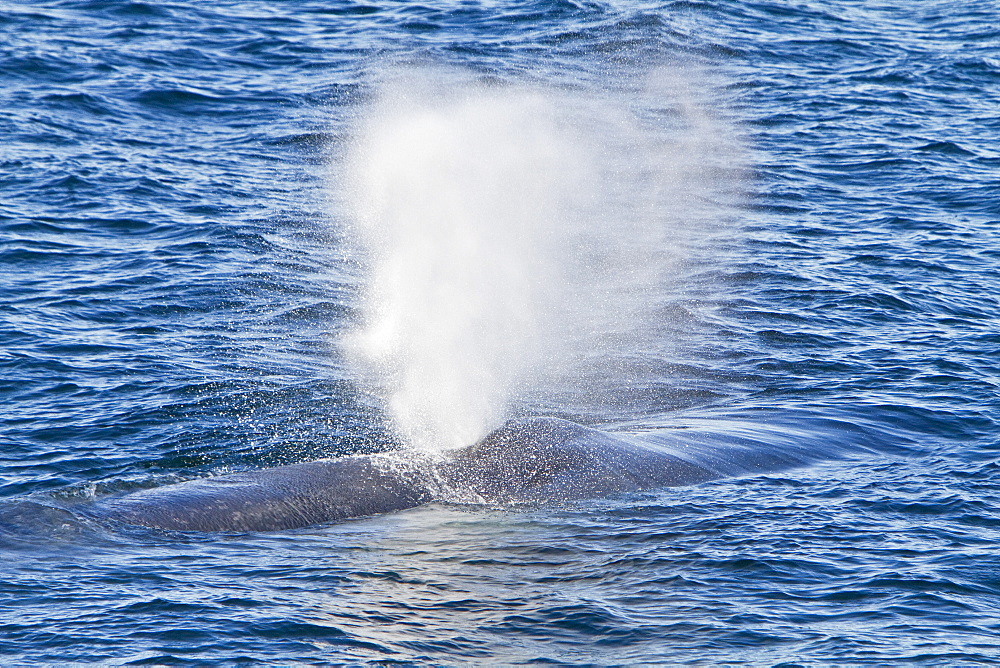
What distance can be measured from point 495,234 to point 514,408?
354 inches

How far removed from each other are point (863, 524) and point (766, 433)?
255cm

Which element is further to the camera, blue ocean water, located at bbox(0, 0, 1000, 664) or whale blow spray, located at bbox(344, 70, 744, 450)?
whale blow spray, located at bbox(344, 70, 744, 450)

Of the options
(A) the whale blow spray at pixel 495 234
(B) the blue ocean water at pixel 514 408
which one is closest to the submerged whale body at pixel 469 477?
(B) the blue ocean water at pixel 514 408

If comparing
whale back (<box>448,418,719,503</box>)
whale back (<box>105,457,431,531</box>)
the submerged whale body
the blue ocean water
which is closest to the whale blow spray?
the blue ocean water

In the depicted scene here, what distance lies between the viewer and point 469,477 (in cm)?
1530

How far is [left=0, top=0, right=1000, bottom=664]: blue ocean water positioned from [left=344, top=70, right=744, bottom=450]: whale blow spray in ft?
2.56

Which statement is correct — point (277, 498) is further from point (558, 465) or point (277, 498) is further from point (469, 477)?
point (558, 465)

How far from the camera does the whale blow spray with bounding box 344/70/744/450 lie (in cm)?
2098

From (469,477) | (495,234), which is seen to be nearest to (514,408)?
(469,477)

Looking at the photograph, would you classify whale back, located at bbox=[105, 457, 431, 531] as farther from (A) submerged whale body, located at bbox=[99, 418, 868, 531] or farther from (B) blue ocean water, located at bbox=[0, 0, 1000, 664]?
(B) blue ocean water, located at bbox=[0, 0, 1000, 664]

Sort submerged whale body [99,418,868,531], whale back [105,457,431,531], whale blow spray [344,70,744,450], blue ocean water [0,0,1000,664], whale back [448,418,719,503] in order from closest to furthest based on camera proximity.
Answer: blue ocean water [0,0,1000,664] → whale back [105,457,431,531] → submerged whale body [99,418,868,531] → whale back [448,418,719,503] → whale blow spray [344,70,744,450]

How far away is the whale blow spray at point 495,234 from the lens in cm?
2098

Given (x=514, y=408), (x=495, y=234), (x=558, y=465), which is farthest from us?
(x=495, y=234)

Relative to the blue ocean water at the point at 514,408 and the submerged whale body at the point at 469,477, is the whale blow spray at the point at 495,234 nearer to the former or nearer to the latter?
the blue ocean water at the point at 514,408
